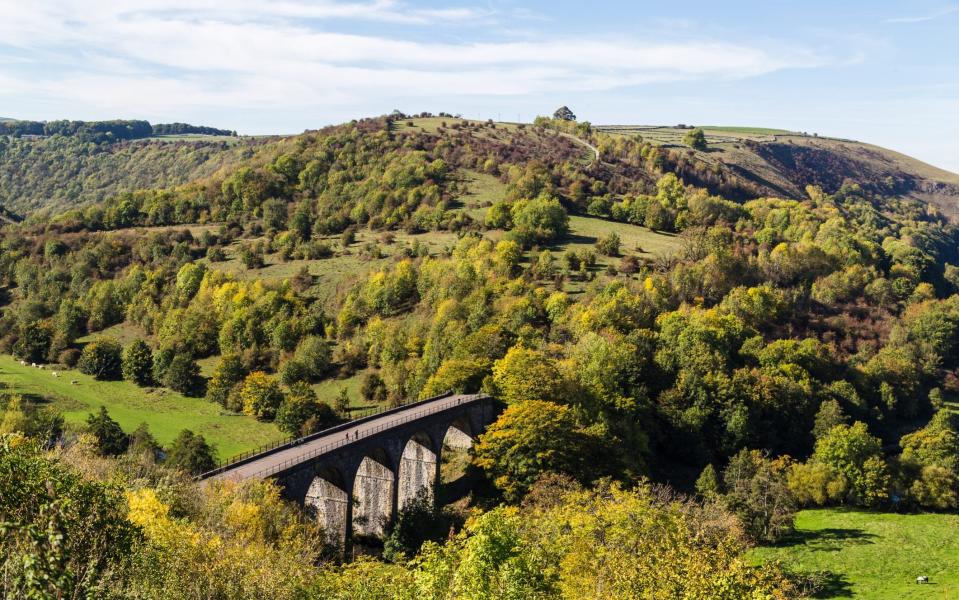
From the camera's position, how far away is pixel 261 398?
235ft

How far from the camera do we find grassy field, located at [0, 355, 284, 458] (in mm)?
67500

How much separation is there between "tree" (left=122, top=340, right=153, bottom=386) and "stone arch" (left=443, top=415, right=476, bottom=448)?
137 feet

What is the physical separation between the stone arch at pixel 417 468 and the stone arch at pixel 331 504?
8912 millimetres

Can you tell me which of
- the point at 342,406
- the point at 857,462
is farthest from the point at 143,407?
the point at 857,462

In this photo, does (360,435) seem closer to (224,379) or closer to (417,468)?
(417,468)

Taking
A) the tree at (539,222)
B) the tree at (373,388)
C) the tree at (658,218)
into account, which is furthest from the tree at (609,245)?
the tree at (373,388)

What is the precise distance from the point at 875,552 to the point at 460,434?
3275 cm

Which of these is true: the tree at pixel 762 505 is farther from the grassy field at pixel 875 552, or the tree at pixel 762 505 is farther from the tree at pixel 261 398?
the tree at pixel 261 398

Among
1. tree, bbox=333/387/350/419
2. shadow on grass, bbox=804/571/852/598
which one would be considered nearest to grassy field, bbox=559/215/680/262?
tree, bbox=333/387/350/419

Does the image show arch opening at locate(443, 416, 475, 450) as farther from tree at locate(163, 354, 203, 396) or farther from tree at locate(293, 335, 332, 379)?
tree at locate(163, 354, 203, 396)

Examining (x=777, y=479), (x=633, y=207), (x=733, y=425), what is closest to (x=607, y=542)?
(x=777, y=479)

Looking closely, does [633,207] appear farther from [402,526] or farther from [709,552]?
[709,552]

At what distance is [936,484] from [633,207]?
224ft

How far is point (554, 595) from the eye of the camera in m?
27.0
